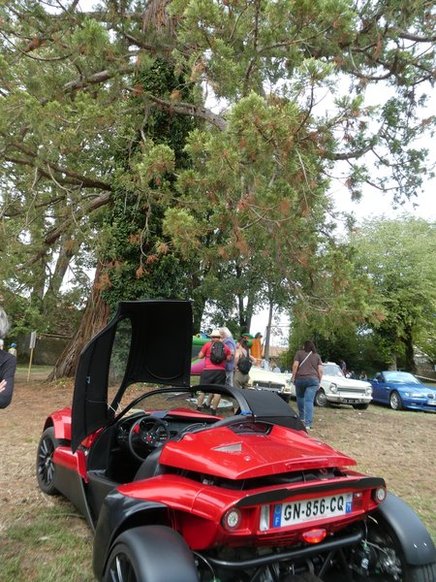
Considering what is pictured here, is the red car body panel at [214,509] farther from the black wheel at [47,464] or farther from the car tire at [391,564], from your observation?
the black wheel at [47,464]

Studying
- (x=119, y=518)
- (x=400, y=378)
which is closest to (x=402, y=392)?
(x=400, y=378)

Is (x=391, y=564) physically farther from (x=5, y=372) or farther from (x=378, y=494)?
(x=5, y=372)

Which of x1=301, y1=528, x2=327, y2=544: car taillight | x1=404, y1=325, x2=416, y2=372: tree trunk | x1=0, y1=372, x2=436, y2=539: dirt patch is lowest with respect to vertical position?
x1=0, y1=372, x2=436, y2=539: dirt patch

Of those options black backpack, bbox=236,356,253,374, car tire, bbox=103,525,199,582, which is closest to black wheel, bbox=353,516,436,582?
car tire, bbox=103,525,199,582

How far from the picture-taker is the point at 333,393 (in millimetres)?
15367

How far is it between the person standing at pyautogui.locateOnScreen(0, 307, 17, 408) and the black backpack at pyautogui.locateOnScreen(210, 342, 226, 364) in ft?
19.1

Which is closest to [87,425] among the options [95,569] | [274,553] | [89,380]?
[89,380]

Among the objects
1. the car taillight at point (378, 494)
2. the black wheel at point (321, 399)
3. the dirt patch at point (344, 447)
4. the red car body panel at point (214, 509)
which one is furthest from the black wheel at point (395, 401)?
the red car body panel at point (214, 509)

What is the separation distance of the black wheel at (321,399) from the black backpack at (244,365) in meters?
5.78

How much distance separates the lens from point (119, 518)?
2.71 meters

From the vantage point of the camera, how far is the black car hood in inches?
148

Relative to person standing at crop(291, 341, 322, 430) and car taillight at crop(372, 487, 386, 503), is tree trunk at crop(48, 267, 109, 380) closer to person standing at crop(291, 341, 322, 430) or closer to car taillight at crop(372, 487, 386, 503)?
person standing at crop(291, 341, 322, 430)

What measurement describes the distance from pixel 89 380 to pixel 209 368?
576cm

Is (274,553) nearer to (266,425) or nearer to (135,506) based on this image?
(135,506)
